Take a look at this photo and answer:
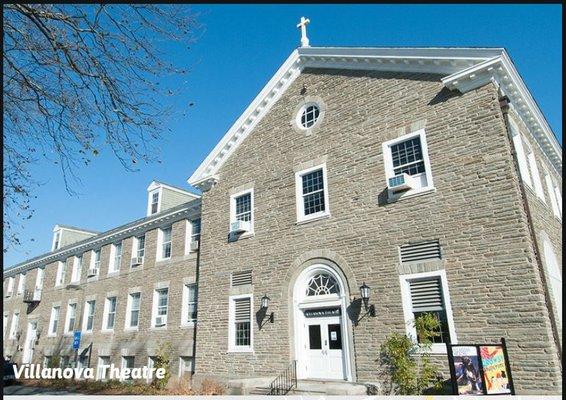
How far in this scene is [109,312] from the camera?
26219mm

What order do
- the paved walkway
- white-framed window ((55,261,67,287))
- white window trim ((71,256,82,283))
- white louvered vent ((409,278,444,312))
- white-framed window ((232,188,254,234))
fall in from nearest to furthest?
1. white louvered vent ((409,278,444,312))
2. white-framed window ((232,188,254,234))
3. the paved walkway
4. white window trim ((71,256,82,283))
5. white-framed window ((55,261,67,287))

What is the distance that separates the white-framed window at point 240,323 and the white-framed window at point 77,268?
1771 centimetres

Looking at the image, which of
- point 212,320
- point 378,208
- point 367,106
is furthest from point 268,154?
point 212,320

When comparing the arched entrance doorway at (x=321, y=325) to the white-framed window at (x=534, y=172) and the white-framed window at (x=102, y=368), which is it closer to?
the white-framed window at (x=534, y=172)

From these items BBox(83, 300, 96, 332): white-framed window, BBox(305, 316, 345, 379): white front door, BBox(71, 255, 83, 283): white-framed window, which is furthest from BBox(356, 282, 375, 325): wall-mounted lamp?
BBox(71, 255, 83, 283): white-framed window

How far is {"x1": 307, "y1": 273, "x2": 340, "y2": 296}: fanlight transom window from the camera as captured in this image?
15047mm

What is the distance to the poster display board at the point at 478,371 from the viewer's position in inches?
365

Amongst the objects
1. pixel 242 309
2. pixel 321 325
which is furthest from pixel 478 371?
Result: pixel 242 309

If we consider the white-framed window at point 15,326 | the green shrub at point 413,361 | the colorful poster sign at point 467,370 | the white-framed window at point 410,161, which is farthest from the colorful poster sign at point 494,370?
the white-framed window at point 15,326

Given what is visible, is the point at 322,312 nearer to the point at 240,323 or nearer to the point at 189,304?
the point at 240,323

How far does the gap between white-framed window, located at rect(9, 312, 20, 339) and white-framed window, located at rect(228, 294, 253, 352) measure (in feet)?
87.7

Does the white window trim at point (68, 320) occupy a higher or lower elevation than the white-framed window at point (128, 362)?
higher

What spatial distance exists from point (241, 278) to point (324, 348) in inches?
192

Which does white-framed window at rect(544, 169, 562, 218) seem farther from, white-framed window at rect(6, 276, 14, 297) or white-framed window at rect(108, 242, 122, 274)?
white-framed window at rect(6, 276, 14, 297)
